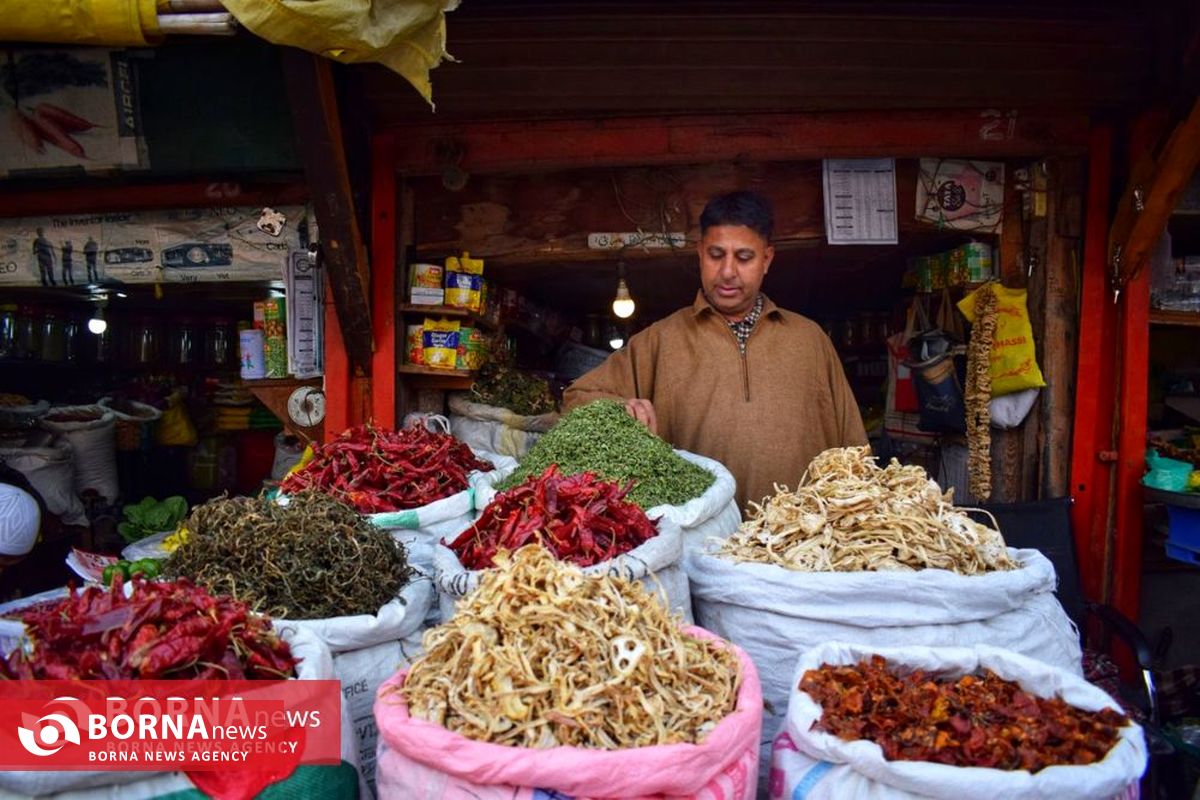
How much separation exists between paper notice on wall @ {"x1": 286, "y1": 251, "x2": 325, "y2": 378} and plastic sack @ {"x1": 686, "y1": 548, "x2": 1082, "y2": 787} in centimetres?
273

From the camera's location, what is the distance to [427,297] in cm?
385

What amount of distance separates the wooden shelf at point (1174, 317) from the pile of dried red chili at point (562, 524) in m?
3.17

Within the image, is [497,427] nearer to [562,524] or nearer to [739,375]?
[739,375]

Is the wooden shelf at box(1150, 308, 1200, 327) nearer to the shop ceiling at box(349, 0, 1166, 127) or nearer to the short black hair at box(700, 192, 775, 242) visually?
the shop ceiling at box(349, 0, 1166, 127)

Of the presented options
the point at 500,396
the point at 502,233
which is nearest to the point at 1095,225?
the point at 502,233

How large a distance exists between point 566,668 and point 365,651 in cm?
67

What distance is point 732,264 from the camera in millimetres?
3016

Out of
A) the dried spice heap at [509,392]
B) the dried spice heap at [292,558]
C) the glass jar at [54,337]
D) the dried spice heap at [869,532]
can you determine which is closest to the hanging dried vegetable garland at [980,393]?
the dried spice heap at [869,532]

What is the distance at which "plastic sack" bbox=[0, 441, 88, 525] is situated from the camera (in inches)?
199

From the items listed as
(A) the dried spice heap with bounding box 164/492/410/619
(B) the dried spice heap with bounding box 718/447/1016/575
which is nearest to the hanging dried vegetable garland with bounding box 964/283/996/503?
(B) the dried spice heap with bounding box 718/447/1016/575

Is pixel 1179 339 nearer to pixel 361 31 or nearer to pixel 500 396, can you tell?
pixel 500 396

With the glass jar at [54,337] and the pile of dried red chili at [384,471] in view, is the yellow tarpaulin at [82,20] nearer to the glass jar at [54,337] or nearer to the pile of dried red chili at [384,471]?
the pile of dried red chili at [384,471]

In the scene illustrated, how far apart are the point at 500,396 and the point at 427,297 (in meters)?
0.87

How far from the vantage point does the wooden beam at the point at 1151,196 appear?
120 inches
